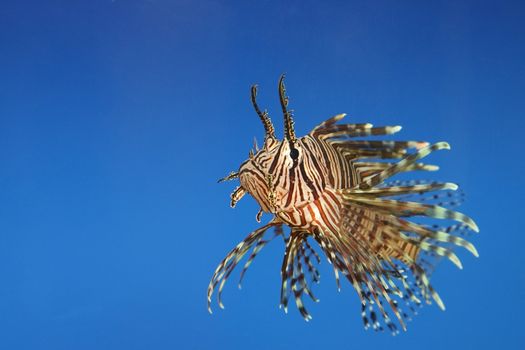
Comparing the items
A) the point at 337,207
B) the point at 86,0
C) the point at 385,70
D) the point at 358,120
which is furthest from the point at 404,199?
the point at 86,0

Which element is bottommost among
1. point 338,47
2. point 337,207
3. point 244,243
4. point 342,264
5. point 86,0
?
point 342,264

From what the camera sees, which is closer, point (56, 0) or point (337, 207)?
point (337, 207)

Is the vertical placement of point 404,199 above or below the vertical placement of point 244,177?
below

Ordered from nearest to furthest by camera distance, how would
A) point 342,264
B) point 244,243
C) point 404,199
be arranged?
point 404,199 → point 342,264 → point 244,243

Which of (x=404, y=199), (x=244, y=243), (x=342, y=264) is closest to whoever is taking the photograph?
(x=404, y=199)

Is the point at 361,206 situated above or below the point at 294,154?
below

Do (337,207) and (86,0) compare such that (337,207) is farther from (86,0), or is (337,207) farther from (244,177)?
(86,0)
